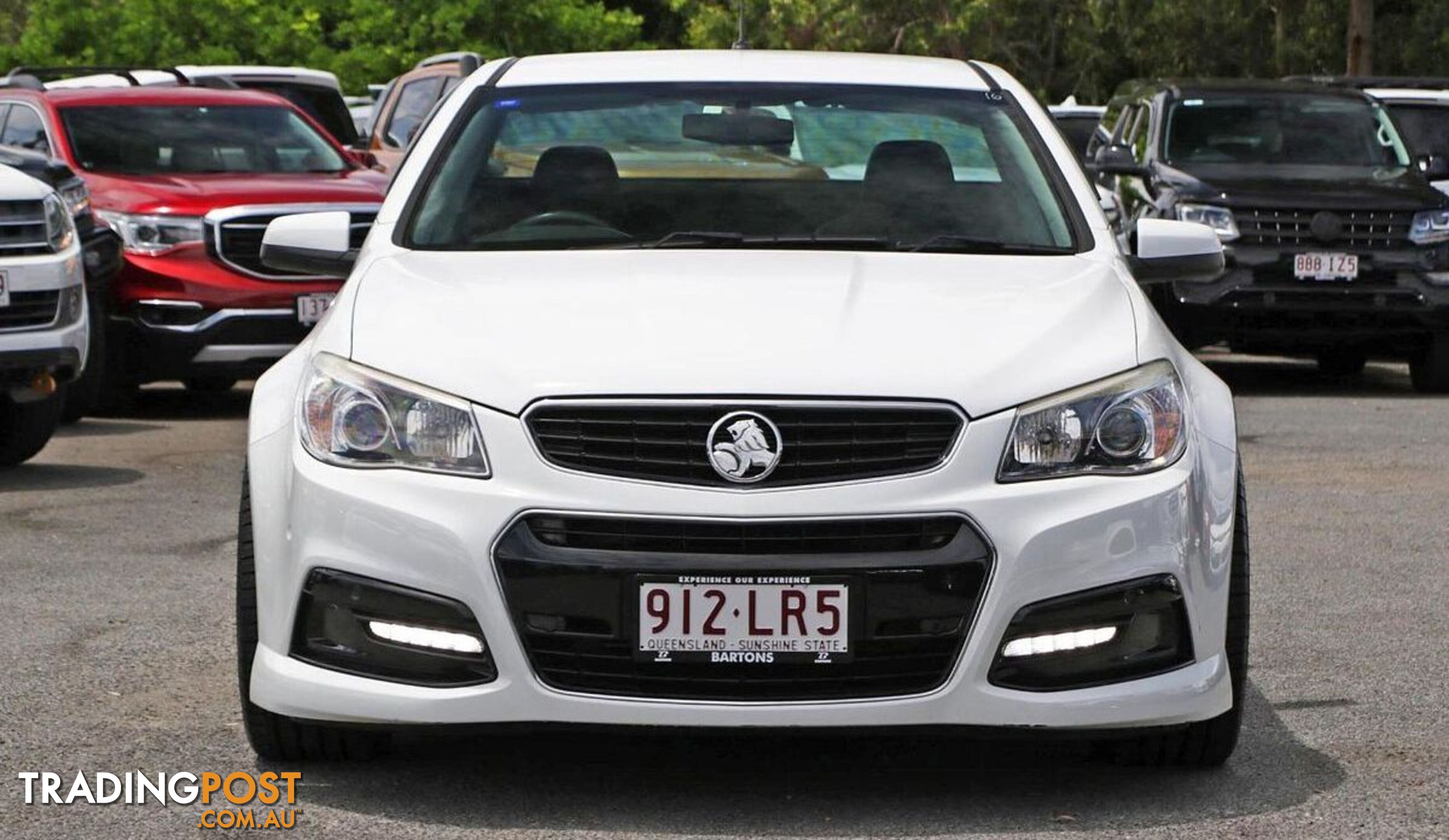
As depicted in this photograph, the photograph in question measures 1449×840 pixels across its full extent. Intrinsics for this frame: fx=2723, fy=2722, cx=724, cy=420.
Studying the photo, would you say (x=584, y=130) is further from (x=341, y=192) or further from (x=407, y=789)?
(x=341, y=192)

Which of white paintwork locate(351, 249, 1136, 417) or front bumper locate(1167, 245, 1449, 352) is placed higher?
white paintwork locate(351, 249, 1136, 417)

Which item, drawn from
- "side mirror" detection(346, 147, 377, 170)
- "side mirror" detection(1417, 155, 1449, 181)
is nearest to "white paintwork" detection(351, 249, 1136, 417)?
"side mirror" detection(346, 147, 377, 170)

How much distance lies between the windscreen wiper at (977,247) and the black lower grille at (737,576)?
1.24 m

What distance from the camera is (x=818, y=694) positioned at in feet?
16.2

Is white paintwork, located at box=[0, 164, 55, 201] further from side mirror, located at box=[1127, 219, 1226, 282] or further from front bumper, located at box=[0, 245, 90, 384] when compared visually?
side mirror, located at box=[1127, 219, 1226, 282]

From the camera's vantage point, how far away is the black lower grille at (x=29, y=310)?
33.7 feet

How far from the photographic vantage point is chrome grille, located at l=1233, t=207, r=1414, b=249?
14.9 metres

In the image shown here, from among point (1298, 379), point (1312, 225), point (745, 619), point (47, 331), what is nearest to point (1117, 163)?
point (1312, 225)

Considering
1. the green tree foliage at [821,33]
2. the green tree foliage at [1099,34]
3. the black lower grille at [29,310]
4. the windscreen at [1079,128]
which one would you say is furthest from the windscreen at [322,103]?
the green tree foliage at [1099,34]

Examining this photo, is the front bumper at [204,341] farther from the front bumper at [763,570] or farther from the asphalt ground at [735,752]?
the front bumper at [763,570]

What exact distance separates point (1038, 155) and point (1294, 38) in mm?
42635

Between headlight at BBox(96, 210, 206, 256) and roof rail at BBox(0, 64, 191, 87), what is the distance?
2082 mm

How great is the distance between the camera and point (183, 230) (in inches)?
524

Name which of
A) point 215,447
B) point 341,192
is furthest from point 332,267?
point 341,192
